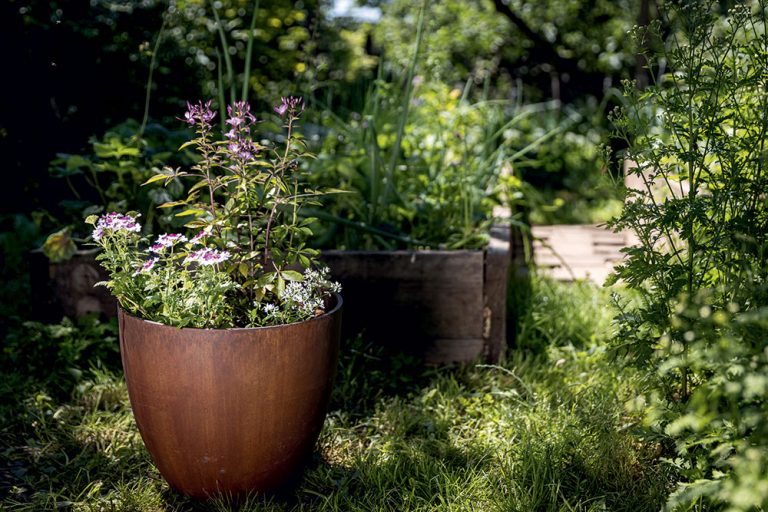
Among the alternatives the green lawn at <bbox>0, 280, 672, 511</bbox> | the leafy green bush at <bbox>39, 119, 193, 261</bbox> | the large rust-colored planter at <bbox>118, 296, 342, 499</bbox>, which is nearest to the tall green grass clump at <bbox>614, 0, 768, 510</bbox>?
the green lawn at <bbox>0, 280, 672, 511</bbox>

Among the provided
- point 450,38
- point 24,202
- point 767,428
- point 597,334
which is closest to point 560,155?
point 450,38

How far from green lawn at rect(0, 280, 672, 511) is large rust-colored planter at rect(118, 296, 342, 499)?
11 centimetres

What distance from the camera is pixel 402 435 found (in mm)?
2150

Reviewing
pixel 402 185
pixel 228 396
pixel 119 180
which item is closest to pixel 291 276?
pixel 228 396

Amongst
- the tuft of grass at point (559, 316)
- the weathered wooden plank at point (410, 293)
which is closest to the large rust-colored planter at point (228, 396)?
the weathered wooden plank at point (410, 293)

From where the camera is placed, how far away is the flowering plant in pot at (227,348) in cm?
167

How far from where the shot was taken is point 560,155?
569 centimetres

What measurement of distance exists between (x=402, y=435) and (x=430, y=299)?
58 cm

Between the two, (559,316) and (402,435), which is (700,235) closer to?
(402,435)

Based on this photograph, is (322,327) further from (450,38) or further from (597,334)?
(450,38)

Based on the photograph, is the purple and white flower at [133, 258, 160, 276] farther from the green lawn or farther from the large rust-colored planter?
the green lawn

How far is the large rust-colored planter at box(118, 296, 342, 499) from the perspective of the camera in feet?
5.45

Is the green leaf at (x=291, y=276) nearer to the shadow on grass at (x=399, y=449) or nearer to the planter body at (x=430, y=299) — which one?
the shadow on grass at (x=399, y=449)

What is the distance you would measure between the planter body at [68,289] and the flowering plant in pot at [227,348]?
0.85 m
